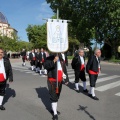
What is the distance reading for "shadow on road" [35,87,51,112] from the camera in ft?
26.0

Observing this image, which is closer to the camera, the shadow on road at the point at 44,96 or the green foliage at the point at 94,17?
the shadow on road at the point at 44,96

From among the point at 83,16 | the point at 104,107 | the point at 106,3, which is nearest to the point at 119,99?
the point at 104,107

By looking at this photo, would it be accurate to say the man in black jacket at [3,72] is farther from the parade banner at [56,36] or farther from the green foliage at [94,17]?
the green foliage at [94,17]

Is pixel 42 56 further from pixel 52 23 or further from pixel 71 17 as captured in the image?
pixel 71 17

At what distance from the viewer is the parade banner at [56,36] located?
261 inches

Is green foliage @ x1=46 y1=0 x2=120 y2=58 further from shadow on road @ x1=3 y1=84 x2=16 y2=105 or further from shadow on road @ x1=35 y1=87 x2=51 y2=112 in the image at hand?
shadow on road @ x1=3 y1=84 x2=16 y2=105

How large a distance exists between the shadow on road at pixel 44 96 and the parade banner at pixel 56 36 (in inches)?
74.6

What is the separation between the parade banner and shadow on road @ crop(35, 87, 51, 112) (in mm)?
1894

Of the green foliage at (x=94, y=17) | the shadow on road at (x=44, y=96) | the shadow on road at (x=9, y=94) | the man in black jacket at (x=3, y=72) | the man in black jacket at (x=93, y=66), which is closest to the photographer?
the man in black jacket at (x=3, y=72)

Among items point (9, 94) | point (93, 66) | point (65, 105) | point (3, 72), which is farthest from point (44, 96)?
point (3, 72)

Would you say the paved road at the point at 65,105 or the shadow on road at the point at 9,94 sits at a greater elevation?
the shadow on road at the point at 9,94

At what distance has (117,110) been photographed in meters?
7.43

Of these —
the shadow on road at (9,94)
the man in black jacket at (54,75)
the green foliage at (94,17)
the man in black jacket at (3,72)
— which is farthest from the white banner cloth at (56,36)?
the green foliage at (94,17)

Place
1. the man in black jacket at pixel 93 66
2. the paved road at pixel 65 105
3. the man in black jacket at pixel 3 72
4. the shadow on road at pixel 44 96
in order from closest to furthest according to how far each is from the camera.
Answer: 1. the paved road at pixel 65 105
2. the man in black jacket at pixel 3 72
3. the shadow on road at pixel 44 96
4. the man in black jacket at pixel 93 66
